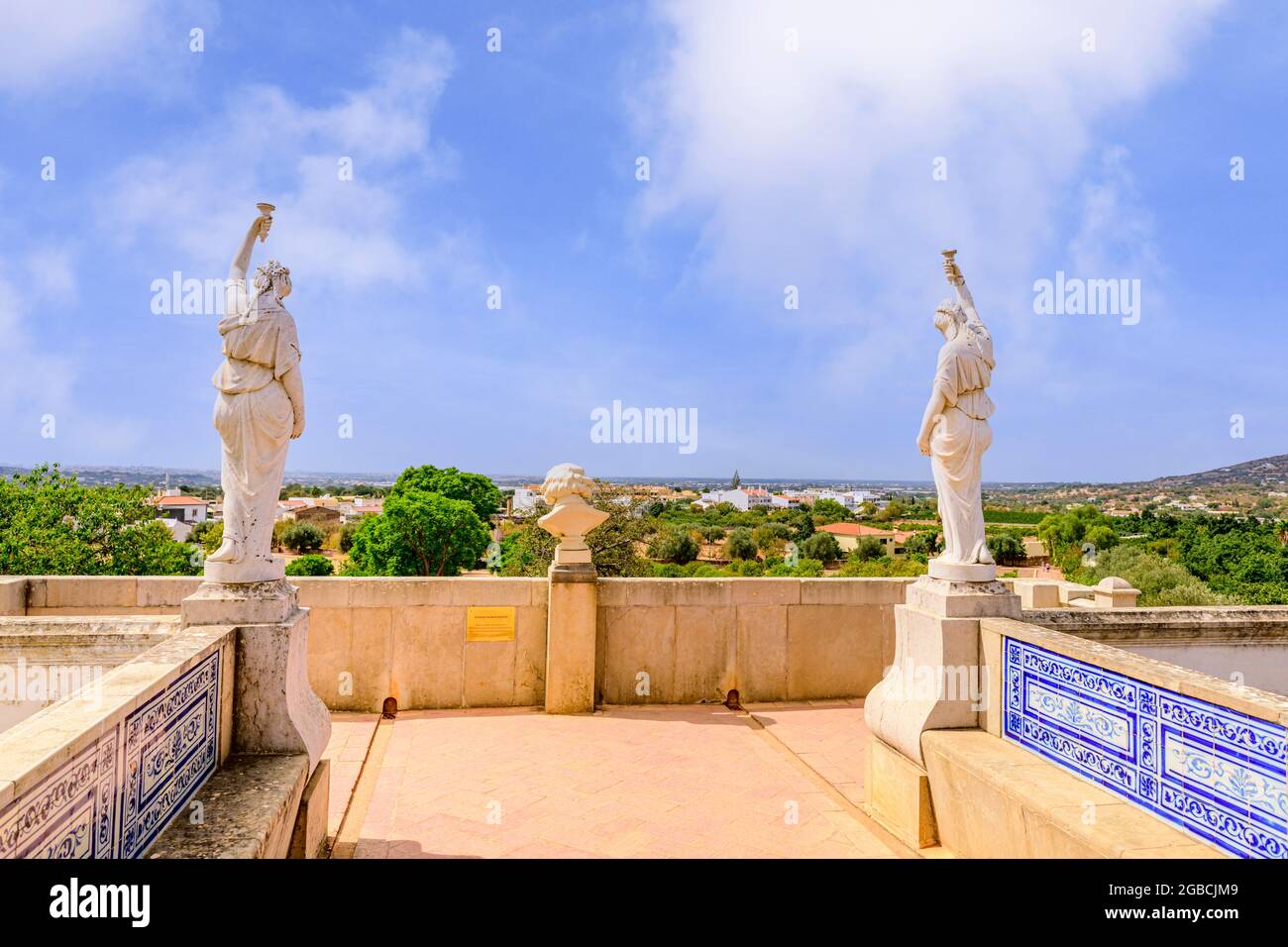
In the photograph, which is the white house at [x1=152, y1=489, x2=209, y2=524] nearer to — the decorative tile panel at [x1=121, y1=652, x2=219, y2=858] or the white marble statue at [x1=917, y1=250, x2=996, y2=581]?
the decorative tile panel at [x1=121, y1=652, x2=219, y2=858]

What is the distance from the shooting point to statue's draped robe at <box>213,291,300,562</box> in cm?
354

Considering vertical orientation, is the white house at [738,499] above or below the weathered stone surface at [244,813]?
above

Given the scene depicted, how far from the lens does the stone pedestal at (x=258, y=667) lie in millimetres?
3398

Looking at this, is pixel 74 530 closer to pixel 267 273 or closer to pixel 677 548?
pixel 267 273

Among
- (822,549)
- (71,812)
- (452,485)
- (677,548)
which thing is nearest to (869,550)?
(822,549)

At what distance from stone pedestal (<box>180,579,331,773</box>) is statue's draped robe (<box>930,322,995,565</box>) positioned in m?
3.61

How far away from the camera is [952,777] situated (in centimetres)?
370

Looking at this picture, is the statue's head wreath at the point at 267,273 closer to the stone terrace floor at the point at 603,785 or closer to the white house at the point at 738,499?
the stone terrace floor at the point at 603,785

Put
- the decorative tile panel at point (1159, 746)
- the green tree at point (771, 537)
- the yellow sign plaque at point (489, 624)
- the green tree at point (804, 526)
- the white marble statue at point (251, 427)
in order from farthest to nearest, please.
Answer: the green tree at point (804, 526) < the green tree at point (771, 537) < the yellow sign plaque at point (489, 624) < the white marble statue at point (251, 427) < the decorative tile panel at point (1159, 746)

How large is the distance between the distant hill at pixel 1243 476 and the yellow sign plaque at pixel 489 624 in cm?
3885

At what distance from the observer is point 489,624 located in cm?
633

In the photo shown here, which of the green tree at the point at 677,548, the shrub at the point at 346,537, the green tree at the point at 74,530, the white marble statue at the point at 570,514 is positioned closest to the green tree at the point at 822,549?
the green tree at the point at 677,548

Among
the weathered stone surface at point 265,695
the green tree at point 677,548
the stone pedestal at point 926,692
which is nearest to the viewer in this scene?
the weathered stone surface at point 265,695
